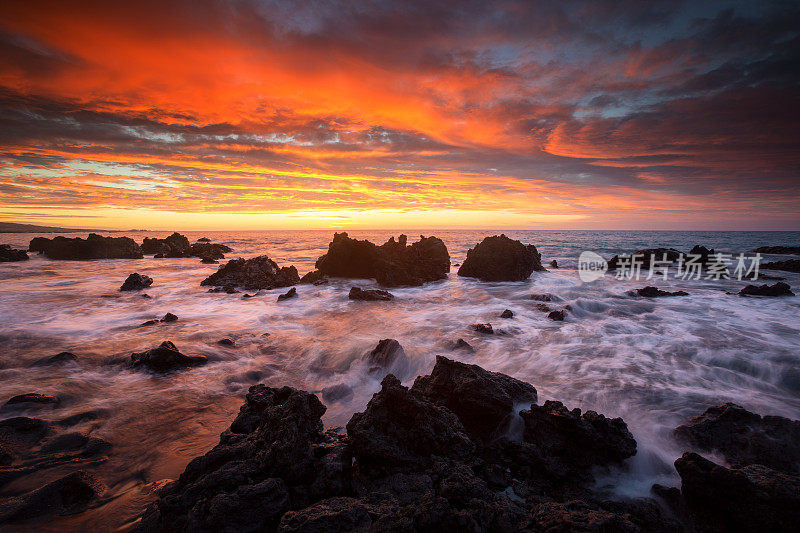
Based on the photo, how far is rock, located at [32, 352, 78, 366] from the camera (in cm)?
792

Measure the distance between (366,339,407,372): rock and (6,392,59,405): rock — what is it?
6404 millimetres

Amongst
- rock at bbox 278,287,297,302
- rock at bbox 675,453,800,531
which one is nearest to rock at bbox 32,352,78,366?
rock at bbox 278,287,297,302

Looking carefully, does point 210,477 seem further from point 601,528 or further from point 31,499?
point 601,528

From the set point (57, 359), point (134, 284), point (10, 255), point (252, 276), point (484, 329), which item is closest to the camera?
point (57, 359)

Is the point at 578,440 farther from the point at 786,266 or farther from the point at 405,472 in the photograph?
→ the point at 786,266

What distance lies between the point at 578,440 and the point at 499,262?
59.4 feet

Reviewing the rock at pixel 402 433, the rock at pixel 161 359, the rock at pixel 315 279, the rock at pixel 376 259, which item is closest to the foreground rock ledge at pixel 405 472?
the rock at pixel 402 433

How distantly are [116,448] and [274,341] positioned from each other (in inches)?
214

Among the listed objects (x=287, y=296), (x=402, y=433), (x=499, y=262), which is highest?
(x=499, y=262)

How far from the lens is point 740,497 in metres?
3.74

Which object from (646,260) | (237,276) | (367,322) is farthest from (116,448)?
(646,260)

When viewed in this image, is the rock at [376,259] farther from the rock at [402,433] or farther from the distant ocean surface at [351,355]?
the rock at [402,433]

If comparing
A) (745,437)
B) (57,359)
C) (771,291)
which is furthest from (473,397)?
(771,291)

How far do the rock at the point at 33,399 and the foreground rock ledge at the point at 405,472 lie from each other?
4.29 meters
